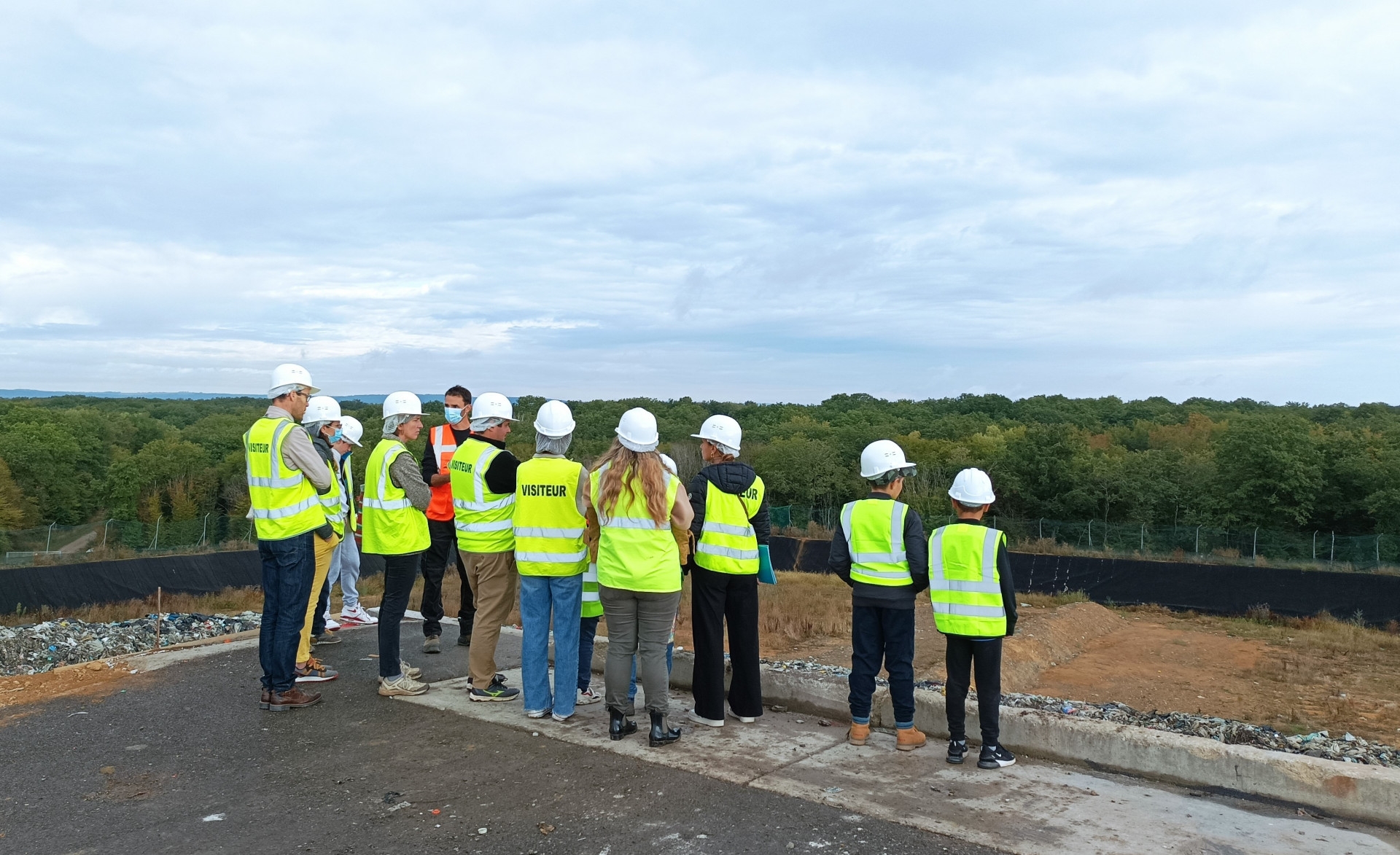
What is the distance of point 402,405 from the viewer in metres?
7.12

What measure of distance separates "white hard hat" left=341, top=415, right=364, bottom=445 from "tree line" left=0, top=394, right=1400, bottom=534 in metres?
22.8

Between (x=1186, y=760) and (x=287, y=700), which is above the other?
(x=1186, y=760)

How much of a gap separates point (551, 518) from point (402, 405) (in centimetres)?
209

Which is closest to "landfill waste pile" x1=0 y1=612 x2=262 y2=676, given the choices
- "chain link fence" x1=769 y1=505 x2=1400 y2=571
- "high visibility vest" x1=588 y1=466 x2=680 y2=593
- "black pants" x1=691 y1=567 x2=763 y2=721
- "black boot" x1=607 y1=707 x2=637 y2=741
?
"black boot" x1=607 y1=707 x2=637 y2=741

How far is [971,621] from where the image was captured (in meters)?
5.09

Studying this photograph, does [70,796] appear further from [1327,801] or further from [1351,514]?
[1351,514]

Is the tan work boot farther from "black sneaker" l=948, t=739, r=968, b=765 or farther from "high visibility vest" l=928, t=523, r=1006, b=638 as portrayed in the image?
"high visibility vest" l=928, t=523, r=1006, b=638

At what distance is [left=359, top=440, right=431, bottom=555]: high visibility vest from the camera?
21.5 feet

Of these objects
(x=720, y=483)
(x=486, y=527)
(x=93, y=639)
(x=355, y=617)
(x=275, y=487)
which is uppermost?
(x=720, y=483)

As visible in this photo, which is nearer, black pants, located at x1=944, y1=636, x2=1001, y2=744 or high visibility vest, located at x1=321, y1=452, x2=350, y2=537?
black pants, located at x1=944, y1=636, x2=1001, y2=744

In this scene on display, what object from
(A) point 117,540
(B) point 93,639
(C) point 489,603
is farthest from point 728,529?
(A) point 117,540

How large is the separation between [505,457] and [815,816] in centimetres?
301

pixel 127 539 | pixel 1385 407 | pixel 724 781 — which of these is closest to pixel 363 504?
pixel 724 781

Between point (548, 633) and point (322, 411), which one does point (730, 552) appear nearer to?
point (548, 633)
